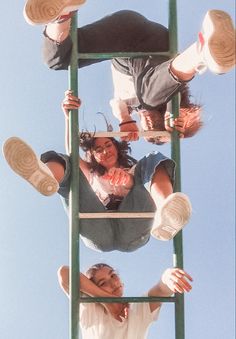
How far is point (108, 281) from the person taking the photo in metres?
5.68

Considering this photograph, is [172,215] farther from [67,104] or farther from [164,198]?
[67,104]

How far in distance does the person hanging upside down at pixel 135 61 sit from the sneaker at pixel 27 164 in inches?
23.4

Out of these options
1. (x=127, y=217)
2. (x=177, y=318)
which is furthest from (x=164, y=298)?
(x=127, y=217)

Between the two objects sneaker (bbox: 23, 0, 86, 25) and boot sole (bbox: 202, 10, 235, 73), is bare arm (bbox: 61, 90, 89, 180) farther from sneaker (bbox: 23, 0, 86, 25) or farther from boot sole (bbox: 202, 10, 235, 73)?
boot sole (bbox: 202, 10, 235, 73)

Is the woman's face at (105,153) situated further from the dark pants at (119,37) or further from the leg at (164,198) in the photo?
the dark pants at (119,37)

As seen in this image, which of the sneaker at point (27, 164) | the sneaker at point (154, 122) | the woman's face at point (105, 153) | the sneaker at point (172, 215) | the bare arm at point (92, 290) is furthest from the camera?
the woman's face at point (105, 153)

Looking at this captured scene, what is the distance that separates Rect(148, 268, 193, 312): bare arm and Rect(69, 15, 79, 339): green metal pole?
0.43 meters

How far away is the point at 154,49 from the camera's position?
5.63 m

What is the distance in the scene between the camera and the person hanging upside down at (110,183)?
16.7 feet

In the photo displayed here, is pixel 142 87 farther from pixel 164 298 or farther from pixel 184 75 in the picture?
pixel 164 298

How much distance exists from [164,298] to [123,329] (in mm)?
384

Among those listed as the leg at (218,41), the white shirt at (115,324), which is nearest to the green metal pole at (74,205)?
the white shirt at (115,324)

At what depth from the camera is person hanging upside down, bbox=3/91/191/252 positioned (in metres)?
5.09

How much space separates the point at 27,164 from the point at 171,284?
0.98 metres
